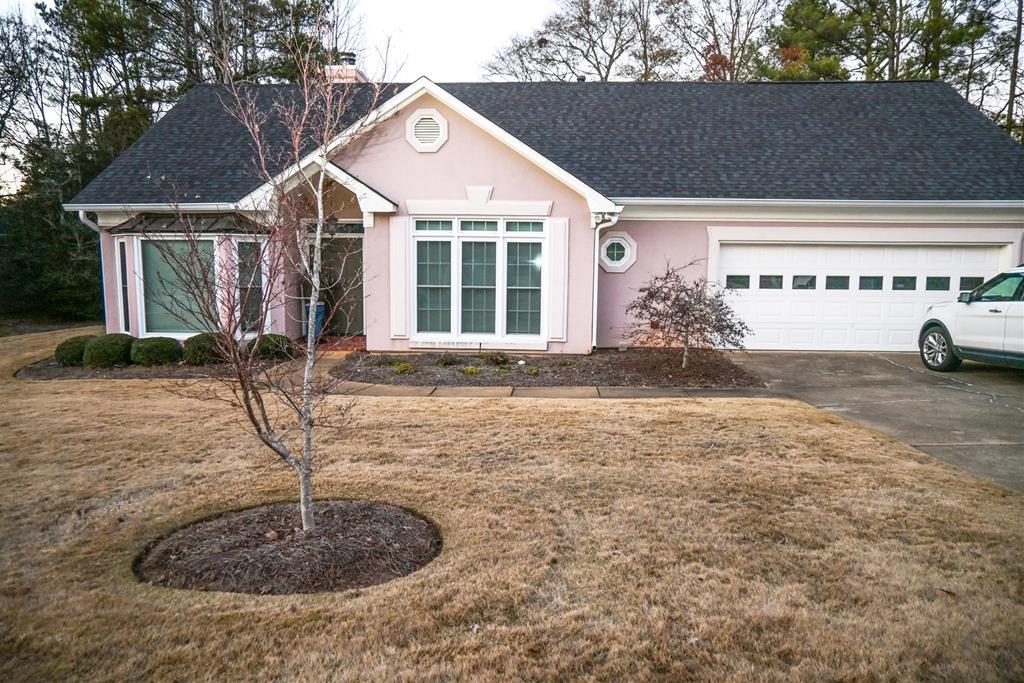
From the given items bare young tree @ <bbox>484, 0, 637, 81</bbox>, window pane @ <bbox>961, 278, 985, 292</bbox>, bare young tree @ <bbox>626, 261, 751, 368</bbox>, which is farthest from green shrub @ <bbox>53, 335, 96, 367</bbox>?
bare young tree @ <bbox>484, 0, 637, 81</bbox>

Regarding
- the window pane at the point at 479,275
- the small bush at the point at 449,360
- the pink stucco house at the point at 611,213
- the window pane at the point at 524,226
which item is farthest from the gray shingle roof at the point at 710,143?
the small bush at the point at 449,360

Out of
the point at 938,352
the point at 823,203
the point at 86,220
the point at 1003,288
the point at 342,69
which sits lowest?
the point at 938,352

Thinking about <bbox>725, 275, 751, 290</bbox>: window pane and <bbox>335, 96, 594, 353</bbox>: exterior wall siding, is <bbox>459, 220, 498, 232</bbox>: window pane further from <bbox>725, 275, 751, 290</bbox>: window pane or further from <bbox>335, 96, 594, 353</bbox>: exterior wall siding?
<bbox>725, 275, 751, 290</bbox>: window pane

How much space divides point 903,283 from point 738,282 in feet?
10.2

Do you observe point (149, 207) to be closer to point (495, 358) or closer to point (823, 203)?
point (495, 358)

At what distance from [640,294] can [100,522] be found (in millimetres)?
9725

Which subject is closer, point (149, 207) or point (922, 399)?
point (922, 399)

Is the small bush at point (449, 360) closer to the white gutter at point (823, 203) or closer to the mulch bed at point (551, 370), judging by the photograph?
the mulch bed at point (551, 370)

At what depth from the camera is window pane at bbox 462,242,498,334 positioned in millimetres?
11523

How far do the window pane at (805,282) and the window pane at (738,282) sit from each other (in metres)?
0.89

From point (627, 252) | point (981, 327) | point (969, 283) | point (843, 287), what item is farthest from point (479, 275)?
point (969, 283)

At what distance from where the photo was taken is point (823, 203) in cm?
1205

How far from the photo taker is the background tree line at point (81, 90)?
18500 millimetres

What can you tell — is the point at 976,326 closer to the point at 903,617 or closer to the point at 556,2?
the point at 903,617
